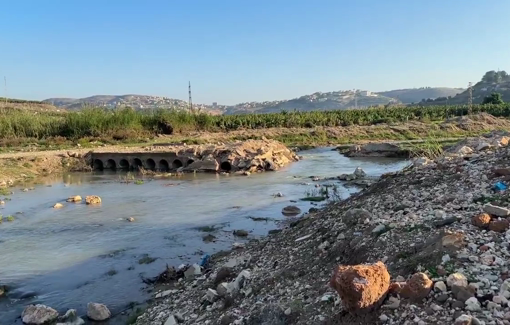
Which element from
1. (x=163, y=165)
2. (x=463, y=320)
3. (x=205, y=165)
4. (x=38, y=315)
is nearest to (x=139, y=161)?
(x=163, y=165)

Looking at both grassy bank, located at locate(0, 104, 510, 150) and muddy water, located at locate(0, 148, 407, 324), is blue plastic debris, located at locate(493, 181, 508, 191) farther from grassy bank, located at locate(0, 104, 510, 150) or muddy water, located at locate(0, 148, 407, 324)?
grassy bank, located at locate(0, 104, 510, 150)

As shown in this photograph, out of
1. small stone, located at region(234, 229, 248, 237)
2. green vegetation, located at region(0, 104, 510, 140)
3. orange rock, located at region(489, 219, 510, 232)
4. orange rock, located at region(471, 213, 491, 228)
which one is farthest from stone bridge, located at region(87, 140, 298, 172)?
orange rock, located at region(489, 219, 510, 232)

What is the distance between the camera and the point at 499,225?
496cm

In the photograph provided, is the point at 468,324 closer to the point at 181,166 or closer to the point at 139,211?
the point at 139,211

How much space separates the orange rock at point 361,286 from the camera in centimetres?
387

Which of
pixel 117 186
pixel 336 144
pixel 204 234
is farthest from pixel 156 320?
pixel 336 144

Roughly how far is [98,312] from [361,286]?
15.8 feet

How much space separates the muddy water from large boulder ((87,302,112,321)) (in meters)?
0.29

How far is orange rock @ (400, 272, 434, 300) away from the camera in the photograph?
3.98m

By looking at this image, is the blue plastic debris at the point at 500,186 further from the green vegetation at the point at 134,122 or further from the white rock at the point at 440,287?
the green vegetation at the point at 134,122

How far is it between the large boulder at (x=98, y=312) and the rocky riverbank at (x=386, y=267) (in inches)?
29.3

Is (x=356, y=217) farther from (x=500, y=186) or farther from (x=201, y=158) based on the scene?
(x=201, y=158)

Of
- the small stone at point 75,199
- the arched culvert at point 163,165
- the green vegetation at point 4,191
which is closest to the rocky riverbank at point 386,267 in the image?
the small stone at point 75,199

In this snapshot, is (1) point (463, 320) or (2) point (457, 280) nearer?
(1) point (463, 320)
